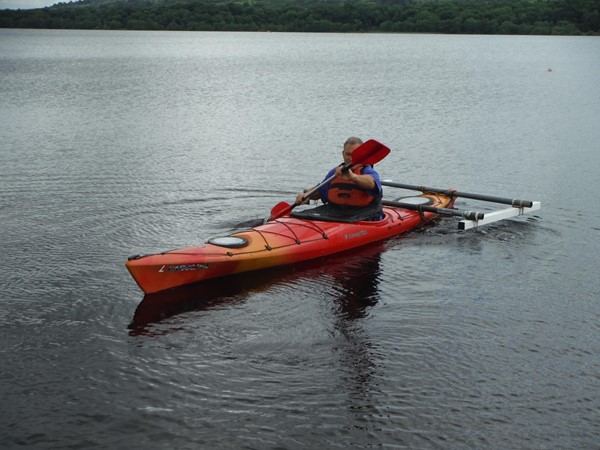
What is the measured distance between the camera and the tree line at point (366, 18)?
3900 inches

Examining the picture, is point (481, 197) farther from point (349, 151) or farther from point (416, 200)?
point (349, 151)

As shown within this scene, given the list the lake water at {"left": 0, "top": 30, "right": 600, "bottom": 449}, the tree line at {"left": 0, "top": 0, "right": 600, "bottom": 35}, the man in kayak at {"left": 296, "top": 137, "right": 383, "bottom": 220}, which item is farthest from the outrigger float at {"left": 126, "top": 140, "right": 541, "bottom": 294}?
the tree line at {"left": 0, "top": 0, "right": 600, "bottom": 35}

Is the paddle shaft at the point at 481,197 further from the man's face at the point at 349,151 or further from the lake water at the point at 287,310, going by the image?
the man's face at the point at 349,151

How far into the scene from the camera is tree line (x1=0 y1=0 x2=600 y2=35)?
325 ft

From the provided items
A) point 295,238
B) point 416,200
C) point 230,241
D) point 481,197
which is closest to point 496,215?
point 481,197

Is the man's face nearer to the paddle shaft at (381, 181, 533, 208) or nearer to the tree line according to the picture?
the paddle shaft at (381, 181, 533, 208)

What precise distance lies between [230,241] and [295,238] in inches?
45.5

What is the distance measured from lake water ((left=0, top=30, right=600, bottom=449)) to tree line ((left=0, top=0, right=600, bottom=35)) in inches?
3222

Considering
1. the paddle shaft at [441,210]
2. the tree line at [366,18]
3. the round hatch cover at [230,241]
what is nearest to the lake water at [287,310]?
the paddle shaft at [441,210]

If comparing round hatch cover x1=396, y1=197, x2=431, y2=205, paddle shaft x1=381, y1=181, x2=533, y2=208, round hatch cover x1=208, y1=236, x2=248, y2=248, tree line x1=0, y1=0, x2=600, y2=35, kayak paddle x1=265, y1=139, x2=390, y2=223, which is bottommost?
round hatch cover x1=208, y1=236, x2=248, y2=248

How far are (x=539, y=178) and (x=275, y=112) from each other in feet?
48.1

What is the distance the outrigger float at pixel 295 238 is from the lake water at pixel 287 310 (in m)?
0.25

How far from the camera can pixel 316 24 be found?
397 feet

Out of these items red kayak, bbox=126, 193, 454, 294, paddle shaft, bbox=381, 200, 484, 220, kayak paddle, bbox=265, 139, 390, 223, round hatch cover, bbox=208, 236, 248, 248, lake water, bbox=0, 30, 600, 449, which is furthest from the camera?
paddle shaft, bbox=381, 200, 484, 220
